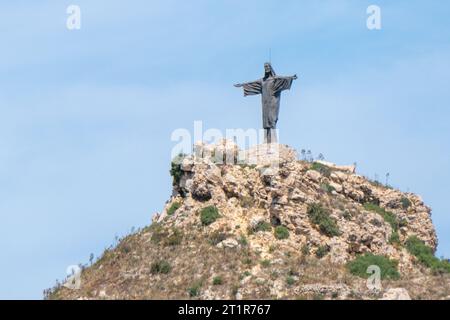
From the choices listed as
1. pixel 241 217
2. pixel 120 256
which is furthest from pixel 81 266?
pixel 241 217

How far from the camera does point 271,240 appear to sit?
68938 millimetres

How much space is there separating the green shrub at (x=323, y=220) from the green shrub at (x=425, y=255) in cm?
475

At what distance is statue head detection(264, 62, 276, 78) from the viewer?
7362cm

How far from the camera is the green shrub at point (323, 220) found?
6969cm

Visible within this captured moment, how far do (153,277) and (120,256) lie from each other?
3061 millimetres

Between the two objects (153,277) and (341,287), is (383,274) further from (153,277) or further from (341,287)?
(153,277)

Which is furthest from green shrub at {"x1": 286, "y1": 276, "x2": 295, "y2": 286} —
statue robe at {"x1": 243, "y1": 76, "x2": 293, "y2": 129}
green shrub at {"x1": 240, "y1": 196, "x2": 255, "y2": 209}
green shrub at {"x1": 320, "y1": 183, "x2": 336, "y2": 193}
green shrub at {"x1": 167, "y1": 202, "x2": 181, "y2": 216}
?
statue robe at {"x1": 243, "y1": 76, "x2": 293, "y2": 129}

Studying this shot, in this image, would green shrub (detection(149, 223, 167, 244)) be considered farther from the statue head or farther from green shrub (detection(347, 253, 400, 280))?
the statue head

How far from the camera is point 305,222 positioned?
69812mm

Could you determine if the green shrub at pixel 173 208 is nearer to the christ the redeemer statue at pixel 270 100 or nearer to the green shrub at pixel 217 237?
the green shrub at pixel 217 237

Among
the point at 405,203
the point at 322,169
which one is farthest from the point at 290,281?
the point at 405,203

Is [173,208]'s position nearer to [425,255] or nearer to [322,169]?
[322,169]

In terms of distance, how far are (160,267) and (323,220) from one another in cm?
864
